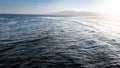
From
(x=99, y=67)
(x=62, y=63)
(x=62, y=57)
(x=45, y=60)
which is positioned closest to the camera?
(x=99, y=67)

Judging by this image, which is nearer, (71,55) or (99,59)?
(99,59)

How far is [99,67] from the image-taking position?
9414mm

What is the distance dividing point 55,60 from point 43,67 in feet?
5.29

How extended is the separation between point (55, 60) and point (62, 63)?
0.90 meters

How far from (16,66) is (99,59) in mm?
6578

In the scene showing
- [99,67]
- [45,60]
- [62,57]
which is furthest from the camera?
[62,57]

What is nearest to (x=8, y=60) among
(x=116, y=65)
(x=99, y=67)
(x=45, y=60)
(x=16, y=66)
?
(x=16, y=66)

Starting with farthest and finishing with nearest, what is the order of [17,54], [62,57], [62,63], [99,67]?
[17,54]
[62,57]
[62,63]
[99,67]

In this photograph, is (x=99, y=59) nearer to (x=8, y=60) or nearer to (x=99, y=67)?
(x=99, y=67)

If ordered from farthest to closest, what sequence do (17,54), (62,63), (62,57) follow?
(17,54)
(62,57)
(62,63)

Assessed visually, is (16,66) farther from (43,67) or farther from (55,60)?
(55,60)

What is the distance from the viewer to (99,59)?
11.1 metres

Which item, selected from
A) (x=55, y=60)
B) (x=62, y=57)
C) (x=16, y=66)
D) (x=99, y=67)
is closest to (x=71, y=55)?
(x=62, y=57)

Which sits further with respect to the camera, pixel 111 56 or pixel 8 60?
pixel 111 56
